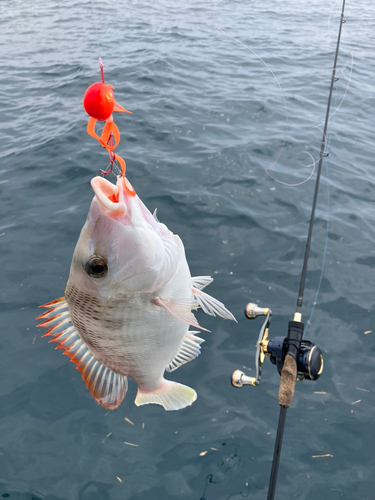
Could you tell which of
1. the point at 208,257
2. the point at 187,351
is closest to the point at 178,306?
the point at 187,351

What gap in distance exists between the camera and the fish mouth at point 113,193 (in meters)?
1.95

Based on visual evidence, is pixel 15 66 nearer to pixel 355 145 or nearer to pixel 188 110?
pixel 188 110

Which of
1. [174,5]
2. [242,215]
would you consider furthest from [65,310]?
[174,5]

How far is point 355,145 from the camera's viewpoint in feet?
25.8

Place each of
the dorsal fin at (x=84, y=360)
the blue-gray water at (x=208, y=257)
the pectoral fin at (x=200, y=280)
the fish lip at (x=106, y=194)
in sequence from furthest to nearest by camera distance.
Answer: the blue-gray water at (x=208, y=257) → the pectoral fin at (x=200, y=280) → the dorsal fin at (x=84, y=360) → the fish lip at (x=106, y=194)

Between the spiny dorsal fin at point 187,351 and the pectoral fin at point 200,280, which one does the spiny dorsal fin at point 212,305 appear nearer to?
the pectoral fin at point 200,280

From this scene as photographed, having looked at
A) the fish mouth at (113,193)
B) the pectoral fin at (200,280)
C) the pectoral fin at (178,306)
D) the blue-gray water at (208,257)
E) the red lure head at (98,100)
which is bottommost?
the blue-gray water at (208,257)

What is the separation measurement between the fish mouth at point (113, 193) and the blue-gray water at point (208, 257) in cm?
135

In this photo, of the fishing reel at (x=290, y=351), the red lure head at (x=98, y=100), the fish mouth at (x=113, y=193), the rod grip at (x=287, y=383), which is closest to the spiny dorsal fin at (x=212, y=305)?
the fishing reel at (x=290, y=351)

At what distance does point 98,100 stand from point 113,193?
0.46 metres

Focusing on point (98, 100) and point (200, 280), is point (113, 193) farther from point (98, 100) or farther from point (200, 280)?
point (200, 280)

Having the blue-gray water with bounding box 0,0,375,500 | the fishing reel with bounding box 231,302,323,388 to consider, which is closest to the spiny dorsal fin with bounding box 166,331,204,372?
the fishing reel with bounding box 231,302,323,388

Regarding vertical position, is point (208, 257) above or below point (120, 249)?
below

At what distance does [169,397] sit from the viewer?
2770mm
